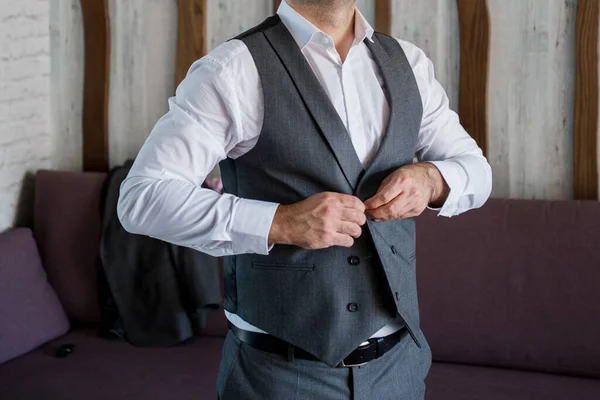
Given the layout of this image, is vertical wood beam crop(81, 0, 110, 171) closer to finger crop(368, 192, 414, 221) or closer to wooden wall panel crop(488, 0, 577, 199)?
wooden wall panel crop(488, 0, 577, 199)

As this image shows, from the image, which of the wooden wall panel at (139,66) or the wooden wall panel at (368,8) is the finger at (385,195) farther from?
the wooden wall panel at (139,66)

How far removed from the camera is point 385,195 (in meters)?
1.28

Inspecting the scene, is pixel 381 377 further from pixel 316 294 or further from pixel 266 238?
pixel 266 238

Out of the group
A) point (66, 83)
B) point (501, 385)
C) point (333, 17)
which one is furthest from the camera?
point (66, 83)

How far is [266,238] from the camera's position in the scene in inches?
49.5

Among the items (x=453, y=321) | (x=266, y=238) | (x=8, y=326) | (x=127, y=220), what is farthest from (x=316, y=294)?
(x=8, y=326)

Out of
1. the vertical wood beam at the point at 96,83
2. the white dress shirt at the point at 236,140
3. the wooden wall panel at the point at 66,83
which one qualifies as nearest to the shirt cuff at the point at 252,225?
the white dress shirt at the point at 236,140

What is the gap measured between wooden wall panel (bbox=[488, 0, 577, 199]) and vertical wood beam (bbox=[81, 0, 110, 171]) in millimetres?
1473

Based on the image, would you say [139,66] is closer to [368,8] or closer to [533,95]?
[368,8]

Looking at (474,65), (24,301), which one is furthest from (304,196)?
(24,301)

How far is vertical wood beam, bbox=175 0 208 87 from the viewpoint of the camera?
297cm

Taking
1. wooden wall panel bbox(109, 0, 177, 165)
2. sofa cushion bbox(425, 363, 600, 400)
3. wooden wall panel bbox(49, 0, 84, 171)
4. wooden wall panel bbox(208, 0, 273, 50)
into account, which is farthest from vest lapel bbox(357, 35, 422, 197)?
wooden wall panel bbox(49, 0, 84, 171)

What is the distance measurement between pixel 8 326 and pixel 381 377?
5.40 ft

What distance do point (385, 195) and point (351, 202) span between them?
6 centimetres
